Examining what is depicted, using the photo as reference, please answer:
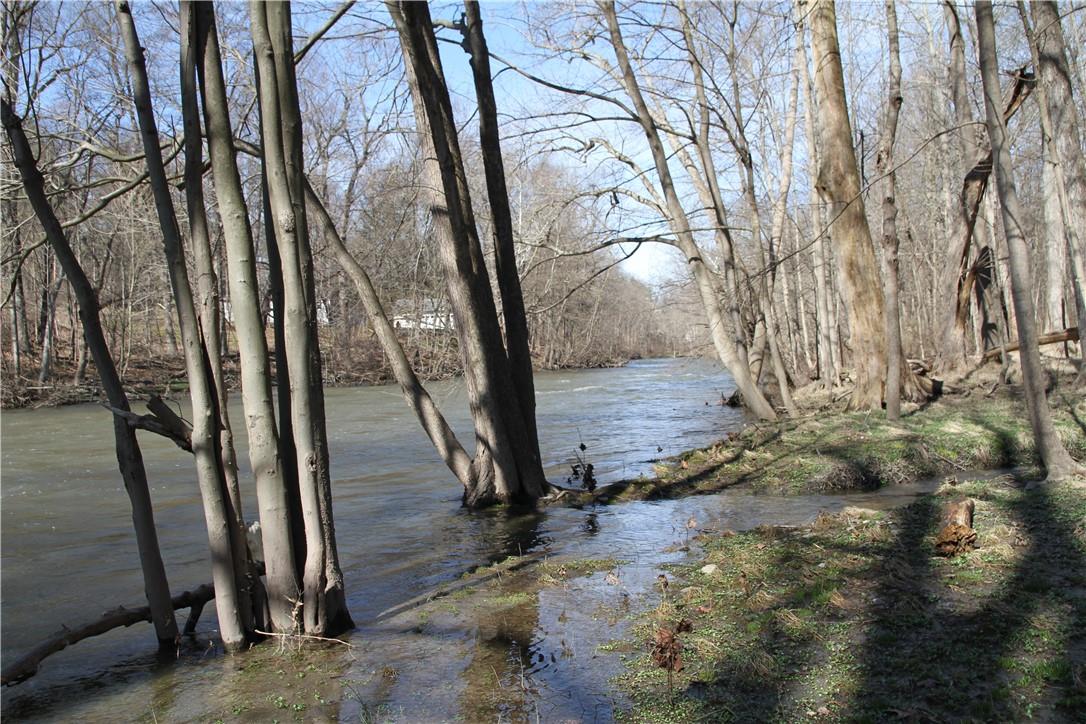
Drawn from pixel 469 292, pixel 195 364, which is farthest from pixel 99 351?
pixel 469 292

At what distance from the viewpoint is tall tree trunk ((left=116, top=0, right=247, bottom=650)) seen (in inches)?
180

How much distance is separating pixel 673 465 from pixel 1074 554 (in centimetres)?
640

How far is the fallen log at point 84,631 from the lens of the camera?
4371 millimetres

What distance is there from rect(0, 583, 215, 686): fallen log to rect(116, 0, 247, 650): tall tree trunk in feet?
2.11

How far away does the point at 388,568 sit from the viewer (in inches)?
286

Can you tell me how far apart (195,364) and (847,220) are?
1034cm

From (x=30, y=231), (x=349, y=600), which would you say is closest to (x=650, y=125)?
(x=349, y=600)

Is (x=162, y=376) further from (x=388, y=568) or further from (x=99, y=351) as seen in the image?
(x=99, y=351)

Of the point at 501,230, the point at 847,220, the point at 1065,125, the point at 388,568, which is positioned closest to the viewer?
the point at 388,568

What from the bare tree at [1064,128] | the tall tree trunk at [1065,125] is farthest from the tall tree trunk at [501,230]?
the tall tree trunk at [1065,125]

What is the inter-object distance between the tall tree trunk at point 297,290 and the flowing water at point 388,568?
0.50 metres

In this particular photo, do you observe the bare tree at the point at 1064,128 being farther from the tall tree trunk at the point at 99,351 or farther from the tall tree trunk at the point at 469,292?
the tall tree trunk at the point at 99,351

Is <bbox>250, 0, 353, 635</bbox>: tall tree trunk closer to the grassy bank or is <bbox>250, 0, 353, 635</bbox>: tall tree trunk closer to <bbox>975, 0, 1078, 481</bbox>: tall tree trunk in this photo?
the grassy bank

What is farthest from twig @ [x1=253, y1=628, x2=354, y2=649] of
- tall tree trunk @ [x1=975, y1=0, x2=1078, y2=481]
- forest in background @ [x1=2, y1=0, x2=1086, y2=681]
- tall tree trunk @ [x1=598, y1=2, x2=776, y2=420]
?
tall tree trunk @ [x1=598, y1=2, x2=776, y2=420]
